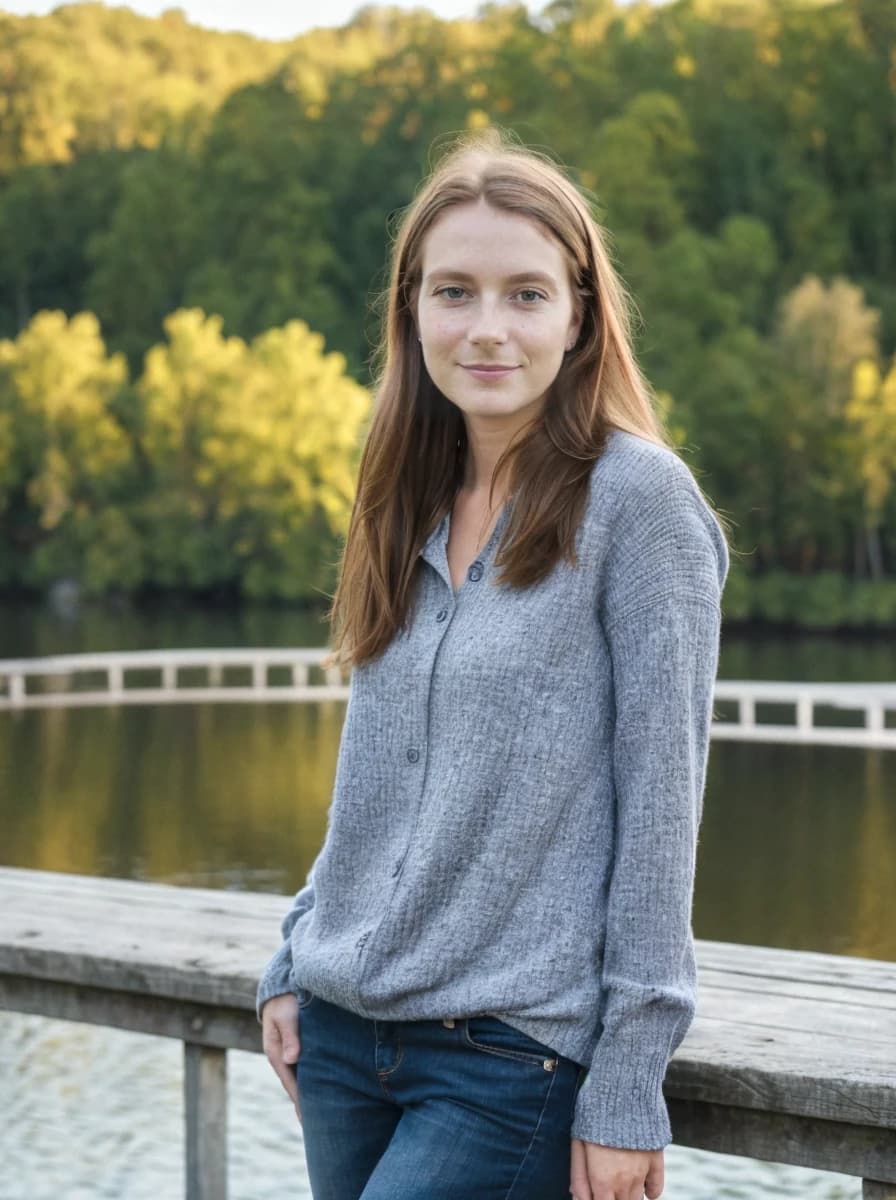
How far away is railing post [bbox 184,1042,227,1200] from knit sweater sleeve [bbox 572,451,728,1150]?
904 millimetres

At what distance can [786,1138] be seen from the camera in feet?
6.01

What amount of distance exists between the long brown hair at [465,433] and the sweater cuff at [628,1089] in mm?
431

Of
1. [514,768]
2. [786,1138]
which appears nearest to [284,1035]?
[514,768]

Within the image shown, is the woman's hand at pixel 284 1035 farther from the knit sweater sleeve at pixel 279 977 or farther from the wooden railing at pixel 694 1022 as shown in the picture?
the wooden railing at pixel 694 1022

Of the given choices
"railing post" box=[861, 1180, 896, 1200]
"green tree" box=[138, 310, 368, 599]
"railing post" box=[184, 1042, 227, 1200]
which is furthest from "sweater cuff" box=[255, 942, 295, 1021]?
"green tree" box=[138, 310, 368, 599]

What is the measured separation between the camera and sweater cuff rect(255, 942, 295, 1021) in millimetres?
1879

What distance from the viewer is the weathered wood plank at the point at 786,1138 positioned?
1.79 metres

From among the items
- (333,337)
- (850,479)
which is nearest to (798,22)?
(333,337)

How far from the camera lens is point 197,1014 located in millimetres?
2330

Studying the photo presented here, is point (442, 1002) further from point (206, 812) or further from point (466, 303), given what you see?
point (206, 812)

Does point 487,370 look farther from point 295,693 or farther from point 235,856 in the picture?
point 295,693

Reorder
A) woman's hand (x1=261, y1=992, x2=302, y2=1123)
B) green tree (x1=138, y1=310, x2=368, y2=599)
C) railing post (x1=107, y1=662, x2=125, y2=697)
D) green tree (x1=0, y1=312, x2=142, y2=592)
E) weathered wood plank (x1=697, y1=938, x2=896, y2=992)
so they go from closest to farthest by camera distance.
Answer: woman's hand (x1=261, y1=992, x2=302, y2=1123)
weathered wood plank (x1=697, y1=938, x2=896, y2=992)
railing post (x1=107, y1=662, x2=125, y2=697)
green tree (x1=138, y1=310, x2=368, y2=599)
green tree (x1=0, y1=312, x2=142, y2=592)

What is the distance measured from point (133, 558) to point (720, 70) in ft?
81.3

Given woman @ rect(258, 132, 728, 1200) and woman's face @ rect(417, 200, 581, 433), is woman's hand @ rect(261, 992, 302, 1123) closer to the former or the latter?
woman @ rect(258, 132, 728, 1200)
